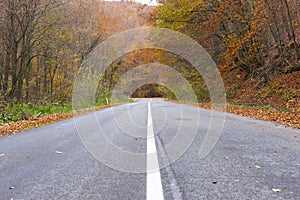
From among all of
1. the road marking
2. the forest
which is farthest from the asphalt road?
the forest

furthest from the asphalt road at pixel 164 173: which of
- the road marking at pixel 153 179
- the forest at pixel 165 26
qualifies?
the forest at pixel 165 26

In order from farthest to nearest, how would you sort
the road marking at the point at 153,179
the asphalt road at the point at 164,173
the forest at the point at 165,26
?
the forest at the point at 165,26 < the asphalt road at the point at 164,173 < the road marking at the point at 153,179

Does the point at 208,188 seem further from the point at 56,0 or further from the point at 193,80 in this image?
the point at 193,80

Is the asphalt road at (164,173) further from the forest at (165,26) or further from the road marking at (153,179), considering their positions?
the forest at (165,26)

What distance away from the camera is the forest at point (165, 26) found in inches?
560

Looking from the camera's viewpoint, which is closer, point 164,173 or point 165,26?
point 164,173

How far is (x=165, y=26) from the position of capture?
891 inches

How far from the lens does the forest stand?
14.2 metres

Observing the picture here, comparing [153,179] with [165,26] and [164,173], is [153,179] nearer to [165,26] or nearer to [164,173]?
[164,173]

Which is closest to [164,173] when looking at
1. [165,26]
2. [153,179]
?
[153,179]

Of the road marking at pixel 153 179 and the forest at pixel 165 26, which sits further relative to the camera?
the forest at pixel 165 26

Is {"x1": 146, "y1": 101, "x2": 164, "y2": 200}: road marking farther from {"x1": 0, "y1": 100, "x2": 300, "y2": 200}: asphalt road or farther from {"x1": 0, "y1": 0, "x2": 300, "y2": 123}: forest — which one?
{"x1": 0, "y1": 0, "x2": 300, "y2": 123}: forest

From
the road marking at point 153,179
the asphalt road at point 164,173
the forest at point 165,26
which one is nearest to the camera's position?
the road marking at point 153,179

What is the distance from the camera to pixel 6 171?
11.6 ft
